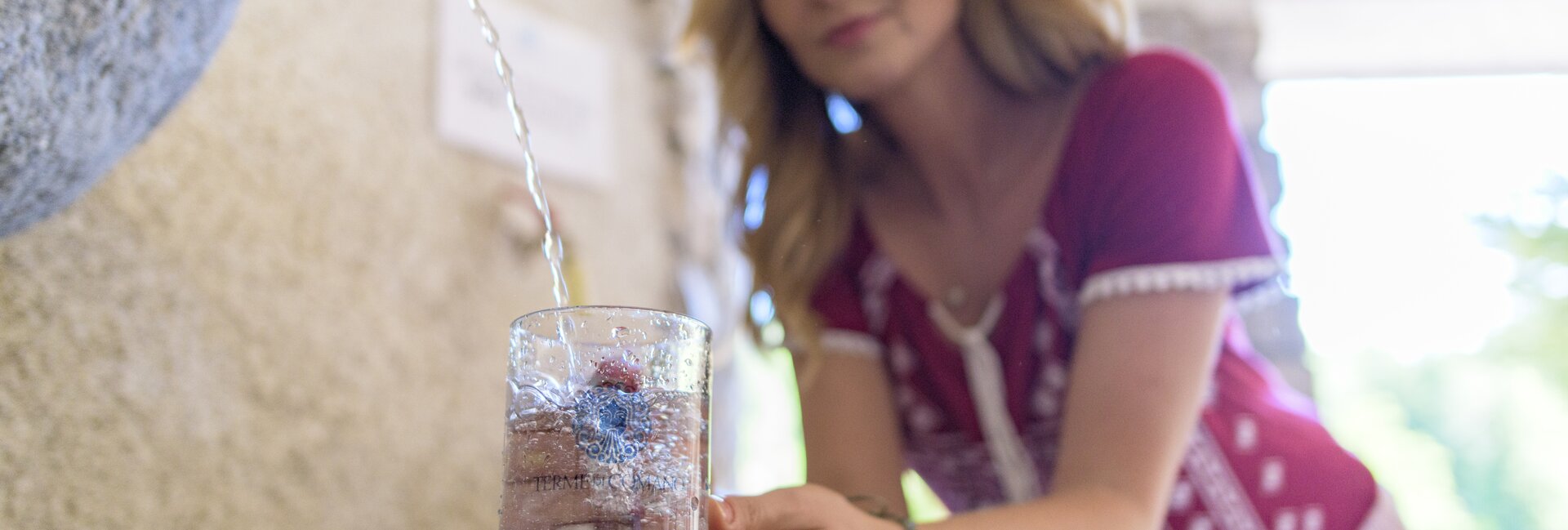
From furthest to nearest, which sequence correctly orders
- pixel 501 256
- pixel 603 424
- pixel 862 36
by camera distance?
pixel 501 256 → pixel 862 36 → pixel 603 424

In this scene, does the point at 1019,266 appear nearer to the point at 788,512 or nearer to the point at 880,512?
the point at 880,512

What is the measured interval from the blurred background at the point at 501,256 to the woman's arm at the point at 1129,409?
15cm

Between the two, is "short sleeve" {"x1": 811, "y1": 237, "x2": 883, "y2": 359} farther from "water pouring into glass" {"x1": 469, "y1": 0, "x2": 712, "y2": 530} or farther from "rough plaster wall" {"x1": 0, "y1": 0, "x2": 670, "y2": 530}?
"water pouring into glass" {"x1": 469, "y1": 0, "x2": 712, "y2": 530}

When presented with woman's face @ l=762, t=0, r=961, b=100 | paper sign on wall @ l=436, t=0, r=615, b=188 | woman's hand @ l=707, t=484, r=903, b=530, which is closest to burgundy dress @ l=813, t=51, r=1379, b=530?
woman's face @ l=762, t=0, r=961, b=100

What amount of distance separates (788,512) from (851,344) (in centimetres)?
50

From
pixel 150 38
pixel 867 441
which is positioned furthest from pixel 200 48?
pixel 867 441

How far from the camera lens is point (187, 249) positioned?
39.2 inches

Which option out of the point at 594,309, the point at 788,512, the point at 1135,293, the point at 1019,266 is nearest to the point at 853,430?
the point at 1019,266

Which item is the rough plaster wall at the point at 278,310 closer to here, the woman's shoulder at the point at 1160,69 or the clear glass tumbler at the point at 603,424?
the clear glass tumbler at the point at 603,424

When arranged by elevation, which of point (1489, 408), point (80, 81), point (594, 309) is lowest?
point (1489, 408)

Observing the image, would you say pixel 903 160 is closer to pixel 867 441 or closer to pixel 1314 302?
pixel 867 441

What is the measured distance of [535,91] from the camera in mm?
1444

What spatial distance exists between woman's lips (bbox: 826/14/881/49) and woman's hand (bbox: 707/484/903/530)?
473 mm

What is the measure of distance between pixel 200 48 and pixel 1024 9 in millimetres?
666
